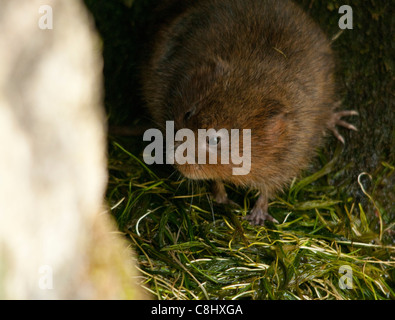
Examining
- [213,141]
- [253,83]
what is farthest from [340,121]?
[213,141]

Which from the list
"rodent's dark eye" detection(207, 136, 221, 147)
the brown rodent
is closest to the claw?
the brown rodent

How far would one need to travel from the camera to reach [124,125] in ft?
16.5

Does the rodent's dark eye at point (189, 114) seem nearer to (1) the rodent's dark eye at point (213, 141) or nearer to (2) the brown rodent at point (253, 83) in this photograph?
(2) the brown rodent at point (253, 83)

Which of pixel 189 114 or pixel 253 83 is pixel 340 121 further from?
pixel 189 114

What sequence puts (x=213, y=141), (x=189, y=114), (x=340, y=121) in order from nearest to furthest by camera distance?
(x=213, y=141), (x=189, y=114), (x=340, y=121)

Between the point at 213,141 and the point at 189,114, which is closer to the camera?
the point at 213,141

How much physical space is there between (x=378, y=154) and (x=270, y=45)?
54.2 inches

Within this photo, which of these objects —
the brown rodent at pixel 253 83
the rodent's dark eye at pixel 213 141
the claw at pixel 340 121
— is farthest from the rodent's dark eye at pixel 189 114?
the claw at pixel 340 121

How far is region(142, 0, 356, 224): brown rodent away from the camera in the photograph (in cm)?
370

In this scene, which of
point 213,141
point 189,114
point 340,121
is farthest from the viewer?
point 340,121

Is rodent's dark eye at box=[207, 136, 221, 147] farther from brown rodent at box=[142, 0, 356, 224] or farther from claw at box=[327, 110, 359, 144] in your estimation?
claw at box=[327, 110, 359, 144]

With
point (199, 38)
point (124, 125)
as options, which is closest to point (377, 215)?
point (199, 38)

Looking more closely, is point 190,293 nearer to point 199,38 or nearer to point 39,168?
point 39,168

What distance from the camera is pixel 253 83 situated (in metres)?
3.76
